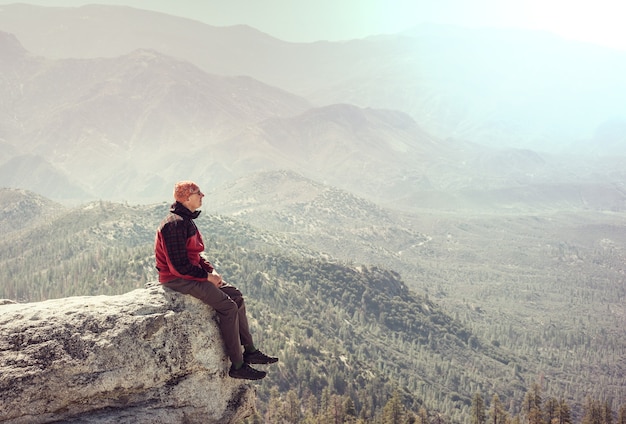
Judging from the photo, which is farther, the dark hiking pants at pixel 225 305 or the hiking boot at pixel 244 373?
the hiking boot at pixel 244 373

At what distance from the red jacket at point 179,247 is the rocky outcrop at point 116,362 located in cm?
118

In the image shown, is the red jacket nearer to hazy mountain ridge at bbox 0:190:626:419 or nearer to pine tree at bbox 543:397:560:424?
pine tree at bbox 543:397:560:424

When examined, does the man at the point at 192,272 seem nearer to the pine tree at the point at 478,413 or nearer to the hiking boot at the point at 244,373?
the hiking boot at the point at 244,373

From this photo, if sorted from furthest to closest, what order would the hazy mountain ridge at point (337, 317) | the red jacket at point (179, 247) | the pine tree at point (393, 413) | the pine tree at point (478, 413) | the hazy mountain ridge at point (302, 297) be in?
the hazy mountain ridge at point (337, 317) < the hazy mountain ridge at point (302, 297) < the pine tree at point (478, 413) < the pine tree at point (393, 413) < the red jacket at point (179, 247)

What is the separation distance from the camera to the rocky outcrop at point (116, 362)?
14000 mm

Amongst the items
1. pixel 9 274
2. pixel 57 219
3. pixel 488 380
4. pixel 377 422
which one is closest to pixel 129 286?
pixel 9 274

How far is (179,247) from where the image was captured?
15.2 meters

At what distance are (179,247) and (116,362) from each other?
3.86m

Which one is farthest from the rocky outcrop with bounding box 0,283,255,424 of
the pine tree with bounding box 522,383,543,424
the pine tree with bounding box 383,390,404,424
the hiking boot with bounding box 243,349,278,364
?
the pine tree with bounding box 522,383,543,424

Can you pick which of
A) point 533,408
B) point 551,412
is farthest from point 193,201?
point 551,412

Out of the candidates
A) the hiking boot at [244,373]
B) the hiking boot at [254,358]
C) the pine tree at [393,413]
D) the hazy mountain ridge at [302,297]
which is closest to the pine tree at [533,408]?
the pine tree at [393,413]

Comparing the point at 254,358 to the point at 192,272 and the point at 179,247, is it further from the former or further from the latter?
the point at 179,247

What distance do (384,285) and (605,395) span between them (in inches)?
3067

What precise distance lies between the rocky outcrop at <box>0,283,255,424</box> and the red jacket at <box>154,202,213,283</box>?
1176 mm
